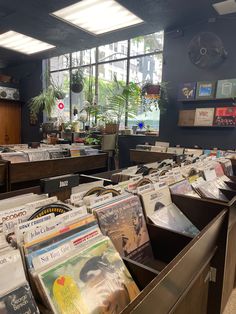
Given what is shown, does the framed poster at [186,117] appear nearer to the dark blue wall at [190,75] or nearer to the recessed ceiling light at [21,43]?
the dark blue wall at [190,75]

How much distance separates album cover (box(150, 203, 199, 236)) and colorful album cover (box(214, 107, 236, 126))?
287cm

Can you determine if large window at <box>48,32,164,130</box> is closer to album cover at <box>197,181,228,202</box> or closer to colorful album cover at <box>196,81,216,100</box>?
colorful album cover at <box>196,81,216,100</box>

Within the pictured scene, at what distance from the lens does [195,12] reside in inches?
143

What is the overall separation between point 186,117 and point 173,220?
322 centimetres

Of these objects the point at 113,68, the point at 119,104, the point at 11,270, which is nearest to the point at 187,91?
the point at 119,104

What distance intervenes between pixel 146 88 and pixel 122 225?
3.42 metres

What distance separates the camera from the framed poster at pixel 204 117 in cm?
397

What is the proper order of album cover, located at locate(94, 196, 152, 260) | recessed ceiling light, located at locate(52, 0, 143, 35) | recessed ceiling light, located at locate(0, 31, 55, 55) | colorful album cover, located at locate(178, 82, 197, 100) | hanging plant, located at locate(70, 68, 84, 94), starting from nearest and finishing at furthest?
1. album cover, located at locate(94, 196, 152, 260)
2. recessed ceiling light, located at locate(52, 0, 143, 35)
3. colorful album cover, located at locate(178, 82, 197, 100)
4. recessed ceiling light, located at locate(0, 31, 55, 55)
5. hanging plant, located at locate(70, 68, 84, 94)

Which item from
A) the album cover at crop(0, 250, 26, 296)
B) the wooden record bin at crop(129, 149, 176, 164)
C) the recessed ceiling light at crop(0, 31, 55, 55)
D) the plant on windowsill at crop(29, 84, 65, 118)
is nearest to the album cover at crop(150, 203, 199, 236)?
the album cover at crop(0, 250, 26, 296)

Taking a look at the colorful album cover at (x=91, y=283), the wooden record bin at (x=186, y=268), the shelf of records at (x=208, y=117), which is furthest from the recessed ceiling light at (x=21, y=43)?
the colorful album cover at (x=91, y=283)

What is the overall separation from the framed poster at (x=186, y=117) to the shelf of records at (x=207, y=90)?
0.21m

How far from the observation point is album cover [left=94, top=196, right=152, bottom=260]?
1.00m

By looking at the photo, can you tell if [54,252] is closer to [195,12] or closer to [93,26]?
[195,12]

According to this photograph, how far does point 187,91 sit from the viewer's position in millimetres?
4121
